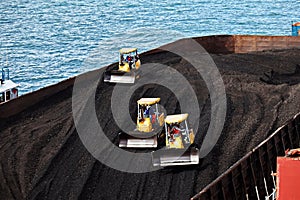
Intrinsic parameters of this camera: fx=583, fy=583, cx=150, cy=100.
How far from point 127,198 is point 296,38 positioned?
14.8 metres

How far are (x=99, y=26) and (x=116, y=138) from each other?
134ft

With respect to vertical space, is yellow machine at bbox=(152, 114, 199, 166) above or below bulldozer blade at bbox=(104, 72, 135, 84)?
below

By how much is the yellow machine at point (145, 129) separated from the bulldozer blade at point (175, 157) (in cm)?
85

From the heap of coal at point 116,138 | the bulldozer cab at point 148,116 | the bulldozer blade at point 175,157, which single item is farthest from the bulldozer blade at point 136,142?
the bulldozer blade at point 175,157

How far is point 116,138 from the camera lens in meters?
14.9

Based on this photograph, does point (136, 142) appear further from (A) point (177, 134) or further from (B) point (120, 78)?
(B) point (120, 78)

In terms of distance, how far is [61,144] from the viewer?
1471cm

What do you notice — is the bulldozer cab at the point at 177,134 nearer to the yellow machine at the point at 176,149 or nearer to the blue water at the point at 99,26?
the yellow machine at the point at 176,149

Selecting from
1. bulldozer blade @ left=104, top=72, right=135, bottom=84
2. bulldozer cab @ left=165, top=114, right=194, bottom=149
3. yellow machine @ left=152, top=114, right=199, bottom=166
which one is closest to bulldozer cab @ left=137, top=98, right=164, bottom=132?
bulldozer cab @ left=165, top=114, right=194, bottom=149

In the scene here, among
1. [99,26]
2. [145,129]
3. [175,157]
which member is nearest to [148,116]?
[145,129]

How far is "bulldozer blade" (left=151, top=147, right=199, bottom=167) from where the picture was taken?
13031 mm

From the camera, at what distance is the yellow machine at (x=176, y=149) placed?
13.0m

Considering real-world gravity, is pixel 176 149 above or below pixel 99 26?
below

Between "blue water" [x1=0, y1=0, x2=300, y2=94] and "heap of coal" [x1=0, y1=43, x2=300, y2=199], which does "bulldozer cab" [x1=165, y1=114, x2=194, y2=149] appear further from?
"blue water" [x1=0, y1=0, x2=300, y2=94]
